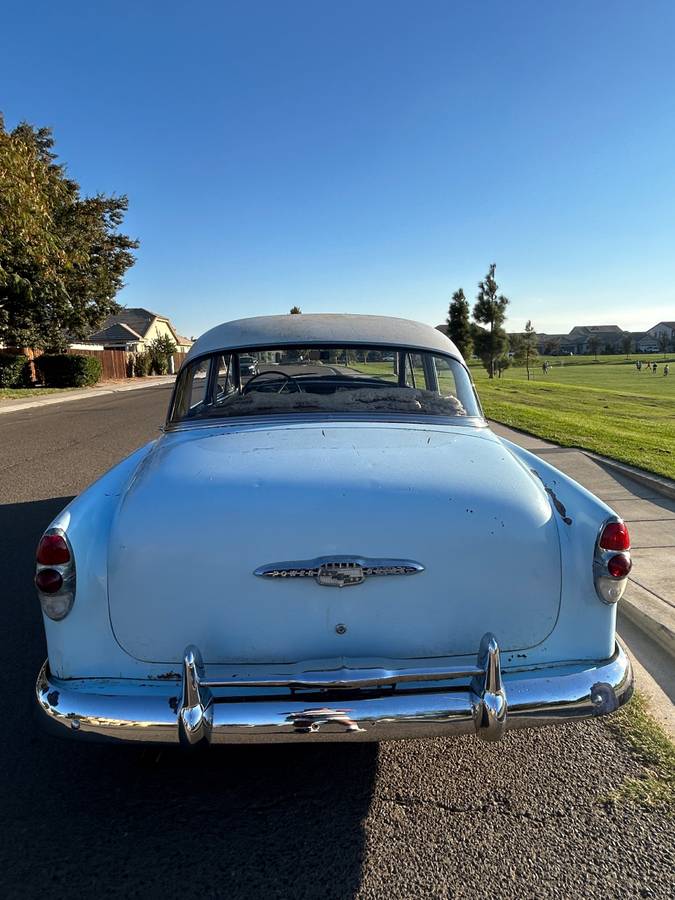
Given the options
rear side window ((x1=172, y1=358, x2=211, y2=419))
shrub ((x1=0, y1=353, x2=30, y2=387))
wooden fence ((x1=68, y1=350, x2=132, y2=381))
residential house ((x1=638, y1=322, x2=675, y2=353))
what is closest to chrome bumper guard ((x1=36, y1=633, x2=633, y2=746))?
rear side window ((x1=172, y1=358, x2=211, y2=419))

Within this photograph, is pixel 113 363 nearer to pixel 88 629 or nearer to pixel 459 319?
pixel 459 319

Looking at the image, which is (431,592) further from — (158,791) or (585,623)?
(158,791)

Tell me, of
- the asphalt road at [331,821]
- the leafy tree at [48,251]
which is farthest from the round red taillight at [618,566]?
the leafy tree at [48,251]

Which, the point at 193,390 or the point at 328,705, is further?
the point at 193,390

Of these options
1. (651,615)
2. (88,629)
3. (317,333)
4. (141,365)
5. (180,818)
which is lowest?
(180,818)

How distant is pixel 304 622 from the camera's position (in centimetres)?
202

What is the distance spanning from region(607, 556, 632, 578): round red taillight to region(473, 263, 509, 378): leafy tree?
1699 inches

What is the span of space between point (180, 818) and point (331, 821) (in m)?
0.53

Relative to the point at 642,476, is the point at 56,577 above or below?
above

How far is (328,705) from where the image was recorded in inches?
74.8

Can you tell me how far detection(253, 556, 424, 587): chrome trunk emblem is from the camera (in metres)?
2.00

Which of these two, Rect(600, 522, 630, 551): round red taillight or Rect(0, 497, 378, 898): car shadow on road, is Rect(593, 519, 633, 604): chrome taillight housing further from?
Rect(0, 497, 378, 898): car shadow on road

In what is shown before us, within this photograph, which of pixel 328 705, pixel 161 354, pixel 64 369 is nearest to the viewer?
pixel 328 705

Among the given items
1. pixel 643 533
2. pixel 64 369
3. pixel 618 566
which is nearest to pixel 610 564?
pixel 618 566
